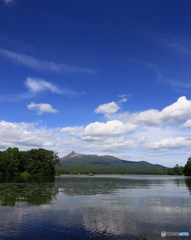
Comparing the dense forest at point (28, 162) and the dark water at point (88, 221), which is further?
the dense forest at point (28, 162)

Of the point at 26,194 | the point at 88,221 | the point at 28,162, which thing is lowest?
the point at 88,221

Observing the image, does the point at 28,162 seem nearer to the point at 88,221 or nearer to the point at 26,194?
the point at 26,194

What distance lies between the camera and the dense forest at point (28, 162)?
136875 millimetres

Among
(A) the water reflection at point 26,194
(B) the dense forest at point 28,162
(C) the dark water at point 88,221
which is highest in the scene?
(B) the dense forest at point 28,162

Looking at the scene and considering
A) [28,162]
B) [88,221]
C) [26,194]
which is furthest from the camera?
[28,162]

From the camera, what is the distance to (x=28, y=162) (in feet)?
499

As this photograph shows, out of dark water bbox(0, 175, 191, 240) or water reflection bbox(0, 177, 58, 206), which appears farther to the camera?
water reflection bbox(0, 177, 58, 206)

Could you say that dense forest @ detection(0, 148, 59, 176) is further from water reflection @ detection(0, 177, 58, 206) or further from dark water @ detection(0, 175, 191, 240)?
dark water @ detection(0, 175, 191, 240)

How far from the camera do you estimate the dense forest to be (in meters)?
137

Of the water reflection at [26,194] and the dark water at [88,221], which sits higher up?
the water reflection at [26,194]

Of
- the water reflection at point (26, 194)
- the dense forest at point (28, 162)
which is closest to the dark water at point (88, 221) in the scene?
the water reflection at point (26, 194)

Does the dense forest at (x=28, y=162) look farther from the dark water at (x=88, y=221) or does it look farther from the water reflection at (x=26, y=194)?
the dark water at (x=88, y=221)

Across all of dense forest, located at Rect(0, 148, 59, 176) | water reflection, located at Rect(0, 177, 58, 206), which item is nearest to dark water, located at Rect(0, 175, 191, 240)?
water reflection, located at Rect(0, 177, 58, 206)

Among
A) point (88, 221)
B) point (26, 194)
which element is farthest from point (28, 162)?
point (88, 221)
